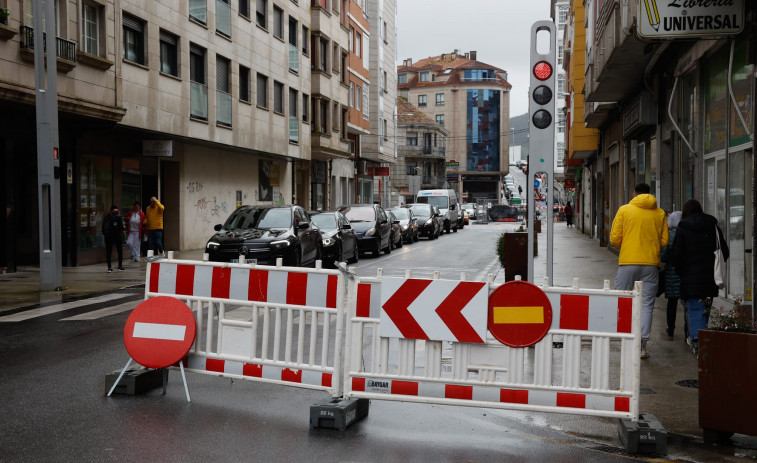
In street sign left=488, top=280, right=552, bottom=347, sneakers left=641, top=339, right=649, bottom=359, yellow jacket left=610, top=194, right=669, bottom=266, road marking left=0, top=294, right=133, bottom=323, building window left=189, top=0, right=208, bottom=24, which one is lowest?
sneakers left=641, top=339, right=649, bottom=359

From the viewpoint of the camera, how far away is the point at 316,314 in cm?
635

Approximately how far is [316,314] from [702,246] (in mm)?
4892

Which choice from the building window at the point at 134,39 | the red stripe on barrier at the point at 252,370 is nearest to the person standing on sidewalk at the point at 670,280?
the red stripe on barrier at the point at 252,370

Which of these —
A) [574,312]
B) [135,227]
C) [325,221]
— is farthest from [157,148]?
[574,312]

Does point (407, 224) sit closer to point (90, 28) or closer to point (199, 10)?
point (199, 10)

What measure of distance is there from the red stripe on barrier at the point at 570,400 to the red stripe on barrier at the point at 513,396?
234 mm

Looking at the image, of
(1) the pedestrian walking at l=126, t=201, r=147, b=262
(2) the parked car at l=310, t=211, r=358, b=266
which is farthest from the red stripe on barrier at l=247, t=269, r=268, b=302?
(1) the pedestrian walking at l=126, t=201, r=147, b=262

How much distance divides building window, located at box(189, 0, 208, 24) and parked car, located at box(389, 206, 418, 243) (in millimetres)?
11769

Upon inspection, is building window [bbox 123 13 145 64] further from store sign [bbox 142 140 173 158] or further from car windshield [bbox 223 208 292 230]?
car windshield [bbox 223 208 292 230]

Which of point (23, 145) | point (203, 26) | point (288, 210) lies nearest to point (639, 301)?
point (288, 210)

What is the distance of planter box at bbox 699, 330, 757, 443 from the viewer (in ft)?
18.4

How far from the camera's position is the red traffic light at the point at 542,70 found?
31.9 ft

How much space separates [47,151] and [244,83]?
17.5 metres

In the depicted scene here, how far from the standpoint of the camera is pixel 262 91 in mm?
→ 34438
